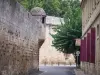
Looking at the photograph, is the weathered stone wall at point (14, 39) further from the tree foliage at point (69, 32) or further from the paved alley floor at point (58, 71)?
the tree foliage at point (69, 32)

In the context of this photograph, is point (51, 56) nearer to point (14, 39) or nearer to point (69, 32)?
point (69, 32)

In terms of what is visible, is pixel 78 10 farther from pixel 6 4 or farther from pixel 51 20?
pixel 6 4

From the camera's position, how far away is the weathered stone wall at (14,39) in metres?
15.8

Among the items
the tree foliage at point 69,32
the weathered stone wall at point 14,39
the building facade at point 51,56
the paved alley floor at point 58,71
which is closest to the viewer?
the weathered stone wall at point 14,39

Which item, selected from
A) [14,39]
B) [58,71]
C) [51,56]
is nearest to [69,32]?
[58,71]

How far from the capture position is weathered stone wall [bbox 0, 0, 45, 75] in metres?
15.8

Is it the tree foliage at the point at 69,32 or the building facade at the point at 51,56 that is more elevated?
the tree foliage at the point at 69,32

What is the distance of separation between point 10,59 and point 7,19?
2.46 meters

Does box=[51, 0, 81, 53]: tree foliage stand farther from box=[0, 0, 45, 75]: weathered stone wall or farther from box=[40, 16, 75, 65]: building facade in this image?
box=[40, 16, 75, 65]: building facade

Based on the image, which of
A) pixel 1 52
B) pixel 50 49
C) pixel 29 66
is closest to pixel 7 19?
pixel 1 52

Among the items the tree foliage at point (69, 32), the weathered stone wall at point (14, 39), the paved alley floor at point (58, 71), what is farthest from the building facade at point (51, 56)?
the weathered stone wall at point (14, 39)

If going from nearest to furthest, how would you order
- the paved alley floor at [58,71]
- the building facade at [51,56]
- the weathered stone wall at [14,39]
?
the weathered stone wall at [14,39]
the paved alley floor at [58,71]
the building facade at [51,56]

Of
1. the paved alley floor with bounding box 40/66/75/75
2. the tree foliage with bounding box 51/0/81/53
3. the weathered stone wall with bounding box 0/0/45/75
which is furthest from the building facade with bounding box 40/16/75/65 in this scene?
the weathered stone wall with bounding box 0/0/45/75

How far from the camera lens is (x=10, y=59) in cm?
1744
